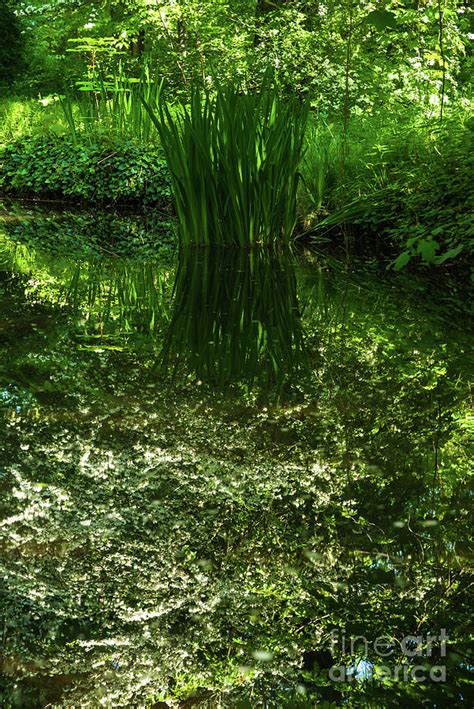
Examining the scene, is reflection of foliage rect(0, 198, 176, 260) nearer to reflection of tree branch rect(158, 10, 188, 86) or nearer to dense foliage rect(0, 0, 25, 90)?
reflection of tree branch rect(158, 10, 188, 86)

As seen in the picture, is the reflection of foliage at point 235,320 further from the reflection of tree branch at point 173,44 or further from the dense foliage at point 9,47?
the dense foliage at point 9,47

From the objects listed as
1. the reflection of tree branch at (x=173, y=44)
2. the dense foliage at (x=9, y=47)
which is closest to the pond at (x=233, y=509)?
the reflection of tree branch at (x=173, y=44)

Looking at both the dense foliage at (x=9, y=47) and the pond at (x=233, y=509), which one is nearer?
the pond at (x=233, y=509)

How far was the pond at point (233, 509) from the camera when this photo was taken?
1121 mm

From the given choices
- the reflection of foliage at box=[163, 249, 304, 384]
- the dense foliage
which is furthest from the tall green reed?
the dense foliage

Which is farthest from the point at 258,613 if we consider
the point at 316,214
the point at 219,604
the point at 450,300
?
the point at 316,214

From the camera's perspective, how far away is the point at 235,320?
3402 millimetres

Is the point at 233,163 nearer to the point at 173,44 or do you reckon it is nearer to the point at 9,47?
the point at 173,44

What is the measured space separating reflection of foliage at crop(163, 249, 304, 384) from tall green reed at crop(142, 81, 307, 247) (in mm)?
285

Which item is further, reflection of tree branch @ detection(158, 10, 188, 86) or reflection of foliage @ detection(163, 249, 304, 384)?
reflection of tree branch @ detection(158, 10, 188, 86)

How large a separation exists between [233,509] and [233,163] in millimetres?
3642

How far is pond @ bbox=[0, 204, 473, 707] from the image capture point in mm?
1121

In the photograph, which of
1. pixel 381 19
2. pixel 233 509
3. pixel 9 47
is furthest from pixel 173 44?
pixel 233 509

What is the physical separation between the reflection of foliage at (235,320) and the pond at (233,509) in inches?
0.7
